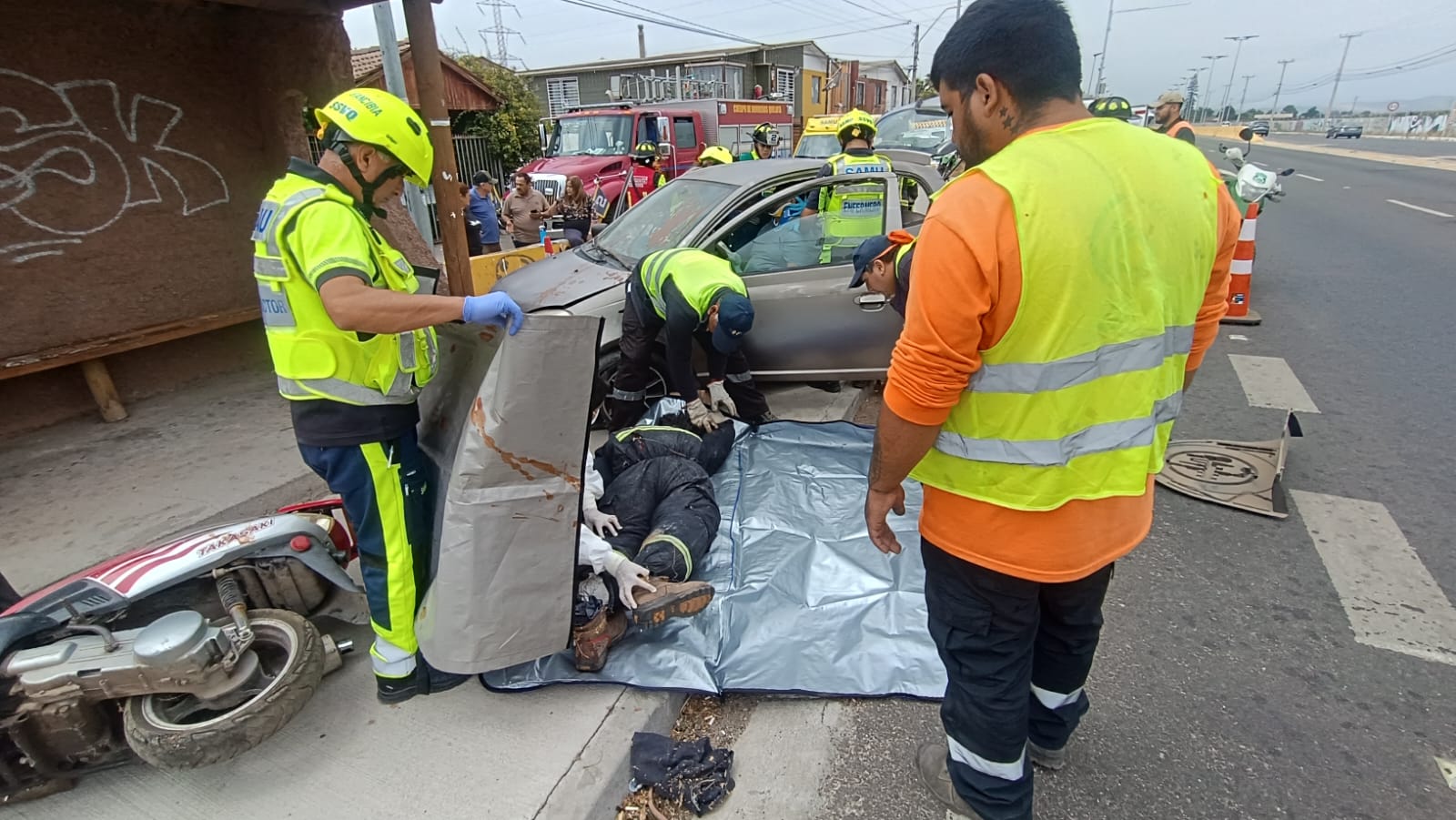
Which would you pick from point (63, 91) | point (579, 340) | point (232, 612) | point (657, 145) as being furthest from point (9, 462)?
point (657, 145)

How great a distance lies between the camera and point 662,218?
472 centimetres

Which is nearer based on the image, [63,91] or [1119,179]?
[1119,179]

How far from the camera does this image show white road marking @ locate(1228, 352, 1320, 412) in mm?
4512

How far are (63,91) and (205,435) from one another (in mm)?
2186

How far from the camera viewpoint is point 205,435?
4363mm

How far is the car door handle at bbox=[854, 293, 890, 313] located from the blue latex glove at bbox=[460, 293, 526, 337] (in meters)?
2.83

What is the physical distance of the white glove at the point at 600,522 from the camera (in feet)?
9.12

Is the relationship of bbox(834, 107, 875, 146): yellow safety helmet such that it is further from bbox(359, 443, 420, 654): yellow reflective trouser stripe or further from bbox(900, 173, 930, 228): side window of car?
bbox(359, 443, 420, 654): yellow reflective trouser stripe

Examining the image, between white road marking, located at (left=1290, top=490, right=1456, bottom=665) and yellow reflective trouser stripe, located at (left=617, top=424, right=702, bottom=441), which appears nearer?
white road marking, located at (left=1290, top=490, right=1456, bottom=665)

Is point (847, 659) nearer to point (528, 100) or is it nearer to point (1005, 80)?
point (1005, 80)

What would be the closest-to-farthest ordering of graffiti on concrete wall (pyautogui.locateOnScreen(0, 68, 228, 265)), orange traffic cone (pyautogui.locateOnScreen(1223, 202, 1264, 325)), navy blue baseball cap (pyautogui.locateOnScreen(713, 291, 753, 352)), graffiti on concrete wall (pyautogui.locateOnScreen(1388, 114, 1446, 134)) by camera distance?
navy blue baseball cap (pyautogui.locateOnScreen(713, 291, 753, 352)) → graffiti on concrete wall (pyautogui.locateOnScreen(0, 68, 228, 265)) → orange traffic cone (pyautogui.locateOnScreen(1223, 202, 1264, 325)) → graffiti on concrete wall (pyautogui.locateOnScreen(1388, 114, 1446, 134))

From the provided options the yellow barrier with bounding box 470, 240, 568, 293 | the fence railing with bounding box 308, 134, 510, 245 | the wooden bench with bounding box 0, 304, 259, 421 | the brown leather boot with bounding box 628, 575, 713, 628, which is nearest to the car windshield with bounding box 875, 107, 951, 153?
the yellow barrier with bounding box 470, 240, 568, 293

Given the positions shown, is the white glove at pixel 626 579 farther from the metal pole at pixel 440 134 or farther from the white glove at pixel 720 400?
the metal pole at pixel 440 134

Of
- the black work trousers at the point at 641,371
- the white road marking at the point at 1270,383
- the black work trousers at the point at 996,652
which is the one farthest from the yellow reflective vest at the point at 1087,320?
the white road marking at the point at 1270,383
